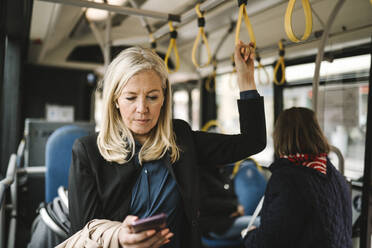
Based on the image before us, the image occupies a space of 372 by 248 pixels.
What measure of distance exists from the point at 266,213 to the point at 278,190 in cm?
13

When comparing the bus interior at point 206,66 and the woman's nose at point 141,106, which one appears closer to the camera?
the woman's nose at point 141,106

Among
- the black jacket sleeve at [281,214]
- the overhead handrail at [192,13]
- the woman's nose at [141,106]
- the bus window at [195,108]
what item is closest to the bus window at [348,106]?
the overhead handrail at [192,13]

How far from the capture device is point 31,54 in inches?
217

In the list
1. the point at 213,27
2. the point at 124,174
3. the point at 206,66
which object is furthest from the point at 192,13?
the point at 213,27

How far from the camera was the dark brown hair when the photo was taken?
4.77 ft

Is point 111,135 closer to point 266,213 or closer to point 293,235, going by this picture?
point 266,213

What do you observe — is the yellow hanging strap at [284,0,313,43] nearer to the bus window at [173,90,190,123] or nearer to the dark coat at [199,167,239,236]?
the dark coat at [199,167,239,236]

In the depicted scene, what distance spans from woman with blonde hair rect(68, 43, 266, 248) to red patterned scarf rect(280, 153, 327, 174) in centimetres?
30

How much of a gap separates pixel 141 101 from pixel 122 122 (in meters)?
0.17

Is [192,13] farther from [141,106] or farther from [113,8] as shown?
[141,106]

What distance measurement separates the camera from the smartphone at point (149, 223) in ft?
2.66

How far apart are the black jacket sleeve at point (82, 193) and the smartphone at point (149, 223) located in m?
0.33

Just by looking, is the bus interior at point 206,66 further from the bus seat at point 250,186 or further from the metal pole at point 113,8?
the bus seat at point 250,186

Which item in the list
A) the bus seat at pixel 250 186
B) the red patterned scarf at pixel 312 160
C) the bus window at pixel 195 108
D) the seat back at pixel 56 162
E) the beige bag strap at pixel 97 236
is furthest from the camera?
the bus window at pixel 195 108
